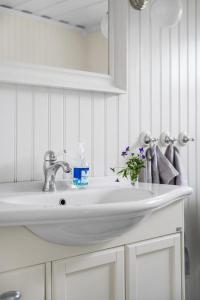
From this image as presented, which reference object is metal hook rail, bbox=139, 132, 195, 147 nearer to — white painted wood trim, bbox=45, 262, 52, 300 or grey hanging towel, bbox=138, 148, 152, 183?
grey hanging towel, bbox=138, 148, 152, 183

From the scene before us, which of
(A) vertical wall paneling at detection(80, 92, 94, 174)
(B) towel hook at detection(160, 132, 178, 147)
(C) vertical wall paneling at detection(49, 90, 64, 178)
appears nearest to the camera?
(C) vertical wall paneling at detection(49, 90, 64, 178)

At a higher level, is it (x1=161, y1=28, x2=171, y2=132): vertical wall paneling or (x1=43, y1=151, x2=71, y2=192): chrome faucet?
(x1=161, y1=28, x2=171, y2=132): vertical wall paneling

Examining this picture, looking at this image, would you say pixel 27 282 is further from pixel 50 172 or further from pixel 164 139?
pixel 164 139

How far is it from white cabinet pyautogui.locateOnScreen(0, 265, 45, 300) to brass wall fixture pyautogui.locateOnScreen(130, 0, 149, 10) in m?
1.28

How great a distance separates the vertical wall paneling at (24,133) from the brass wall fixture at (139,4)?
0.68m

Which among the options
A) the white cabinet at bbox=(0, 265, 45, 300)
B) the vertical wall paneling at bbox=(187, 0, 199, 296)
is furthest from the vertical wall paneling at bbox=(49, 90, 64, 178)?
the vertical wall paneling at bbox=(187, 0, 199, 296)

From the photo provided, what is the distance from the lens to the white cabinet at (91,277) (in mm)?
1127

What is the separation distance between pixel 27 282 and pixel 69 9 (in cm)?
112

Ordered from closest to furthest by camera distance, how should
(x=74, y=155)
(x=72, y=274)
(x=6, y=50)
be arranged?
(x=72, y=274) < (x=6, y=50) < (x=74, y=155)

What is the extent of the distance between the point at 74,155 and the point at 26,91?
0.33m

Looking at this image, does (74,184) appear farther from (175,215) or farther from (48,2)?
(48,2)

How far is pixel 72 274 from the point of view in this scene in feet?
3.81

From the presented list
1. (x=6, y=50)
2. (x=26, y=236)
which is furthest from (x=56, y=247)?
(x=6, y=50)

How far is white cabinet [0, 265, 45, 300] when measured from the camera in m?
1.02
